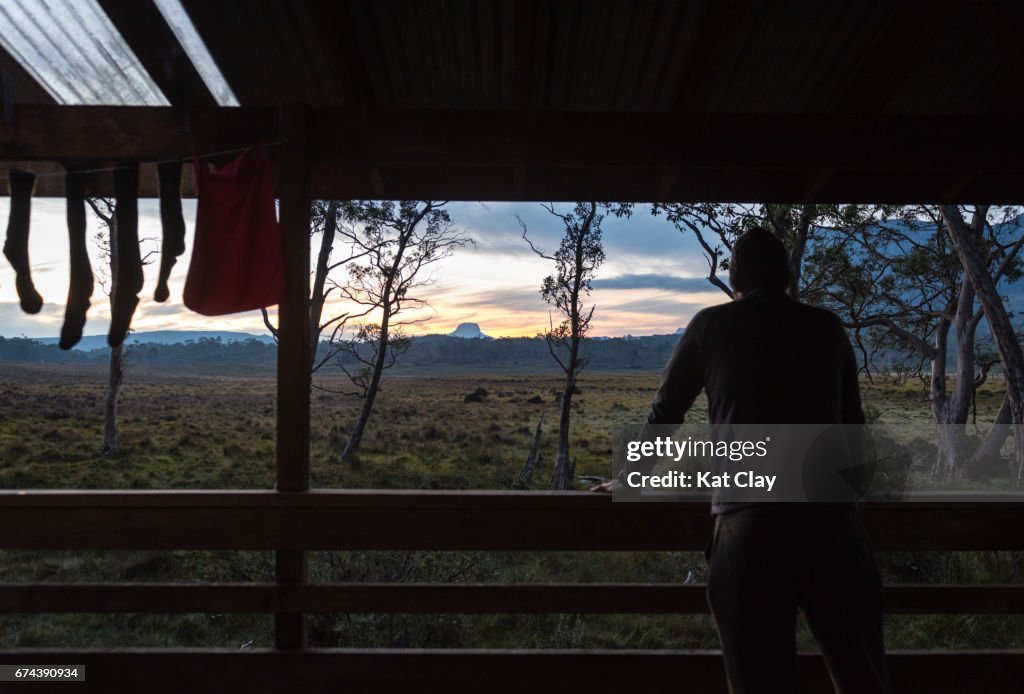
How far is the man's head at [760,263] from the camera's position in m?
1.88

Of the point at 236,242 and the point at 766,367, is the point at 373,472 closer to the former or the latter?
the point at 236,242

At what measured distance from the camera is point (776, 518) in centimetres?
170

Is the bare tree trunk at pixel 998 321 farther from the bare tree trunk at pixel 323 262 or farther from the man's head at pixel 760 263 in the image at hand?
the bare tree trunk at pixel 323 262

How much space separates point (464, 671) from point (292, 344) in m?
1.54

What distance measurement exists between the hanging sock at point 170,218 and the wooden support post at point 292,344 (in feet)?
1.50

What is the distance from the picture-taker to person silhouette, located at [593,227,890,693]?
1673 mm

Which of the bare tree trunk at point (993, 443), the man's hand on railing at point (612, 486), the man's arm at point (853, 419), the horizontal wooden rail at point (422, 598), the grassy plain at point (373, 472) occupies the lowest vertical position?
the grassy plain at point (373, 472)

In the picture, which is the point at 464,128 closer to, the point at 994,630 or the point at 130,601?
the point at 130,601

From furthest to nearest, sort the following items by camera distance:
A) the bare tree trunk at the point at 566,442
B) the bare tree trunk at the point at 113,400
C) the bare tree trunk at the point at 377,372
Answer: the bare tree trunk at the point at 113,400
the bare tree trunk at the point at 377,372
the bare tree trunk at the point at 566,442

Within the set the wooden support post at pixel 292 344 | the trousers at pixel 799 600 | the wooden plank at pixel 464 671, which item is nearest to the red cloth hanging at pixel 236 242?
the wooden support post at pixel 292 344

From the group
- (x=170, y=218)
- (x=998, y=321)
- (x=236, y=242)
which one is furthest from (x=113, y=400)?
(x=998, y=321)

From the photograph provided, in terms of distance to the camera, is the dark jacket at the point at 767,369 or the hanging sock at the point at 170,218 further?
the hanging sock at the point at 170,218

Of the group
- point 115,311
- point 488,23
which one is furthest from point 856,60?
point 115,311

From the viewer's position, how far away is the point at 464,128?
9.50 ft
